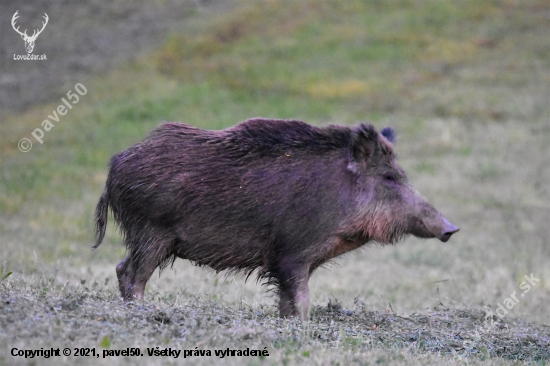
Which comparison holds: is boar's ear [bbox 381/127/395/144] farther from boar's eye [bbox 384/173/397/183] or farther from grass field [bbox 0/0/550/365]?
grass field [bbox 0/0/550/365]

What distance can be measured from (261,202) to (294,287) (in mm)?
820

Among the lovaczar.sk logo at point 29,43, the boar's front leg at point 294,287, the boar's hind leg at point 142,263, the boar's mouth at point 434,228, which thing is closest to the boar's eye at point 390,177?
Result: the boar's mouth at point 434,228

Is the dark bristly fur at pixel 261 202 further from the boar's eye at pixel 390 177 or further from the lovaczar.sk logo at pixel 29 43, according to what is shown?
the lovaczar.sk logo at pixel 29 43

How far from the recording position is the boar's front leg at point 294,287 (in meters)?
6.13

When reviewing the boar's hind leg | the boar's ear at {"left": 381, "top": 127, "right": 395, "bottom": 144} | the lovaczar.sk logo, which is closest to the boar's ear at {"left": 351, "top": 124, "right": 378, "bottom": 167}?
the boar's ear at {"left": 381, "top": 127, "right": 395, "bottom": 144}

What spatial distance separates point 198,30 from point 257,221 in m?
29.5

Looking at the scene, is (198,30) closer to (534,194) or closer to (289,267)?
(534,194)

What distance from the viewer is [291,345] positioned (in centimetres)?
488

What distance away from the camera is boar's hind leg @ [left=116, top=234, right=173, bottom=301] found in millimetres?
6227

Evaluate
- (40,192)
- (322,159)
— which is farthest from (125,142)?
(322,159)

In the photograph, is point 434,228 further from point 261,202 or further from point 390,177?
point 261,202

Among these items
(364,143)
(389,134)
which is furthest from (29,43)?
(364,143)

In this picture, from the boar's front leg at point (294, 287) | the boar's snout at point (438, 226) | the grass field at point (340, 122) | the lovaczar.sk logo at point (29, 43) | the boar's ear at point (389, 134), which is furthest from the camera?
the lovaczar.sk logo at point (29, 43)

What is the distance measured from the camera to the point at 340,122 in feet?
79.0
